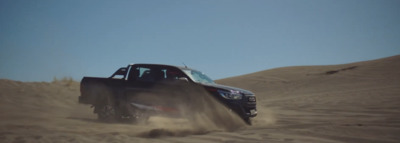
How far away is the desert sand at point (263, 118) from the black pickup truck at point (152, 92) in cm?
39

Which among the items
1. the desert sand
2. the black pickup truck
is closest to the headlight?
the black pickup truck

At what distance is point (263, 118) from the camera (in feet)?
29.3

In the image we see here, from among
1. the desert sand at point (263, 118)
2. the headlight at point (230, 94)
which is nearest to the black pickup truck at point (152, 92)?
the headlight at point (230, 94)

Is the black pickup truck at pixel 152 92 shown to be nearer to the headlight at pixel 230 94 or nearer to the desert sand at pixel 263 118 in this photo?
the headlight at pixel 230 94

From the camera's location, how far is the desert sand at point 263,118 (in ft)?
16.0

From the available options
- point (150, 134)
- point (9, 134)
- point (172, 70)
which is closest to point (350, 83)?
point (172, 70)

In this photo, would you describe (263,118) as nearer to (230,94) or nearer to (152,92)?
(230,94)

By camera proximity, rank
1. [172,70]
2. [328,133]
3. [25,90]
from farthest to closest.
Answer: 1. [25,90]
2. [172,70]
3. [328,133]

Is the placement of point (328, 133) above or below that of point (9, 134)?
below

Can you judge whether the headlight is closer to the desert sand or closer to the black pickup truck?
the black pickup truck

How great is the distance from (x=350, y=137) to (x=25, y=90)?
1346 centimetres

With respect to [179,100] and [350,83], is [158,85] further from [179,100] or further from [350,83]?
[350,83]

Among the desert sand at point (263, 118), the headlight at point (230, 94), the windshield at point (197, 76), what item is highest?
the windshield at point (197, 76)

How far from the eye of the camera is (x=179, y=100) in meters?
7.07
